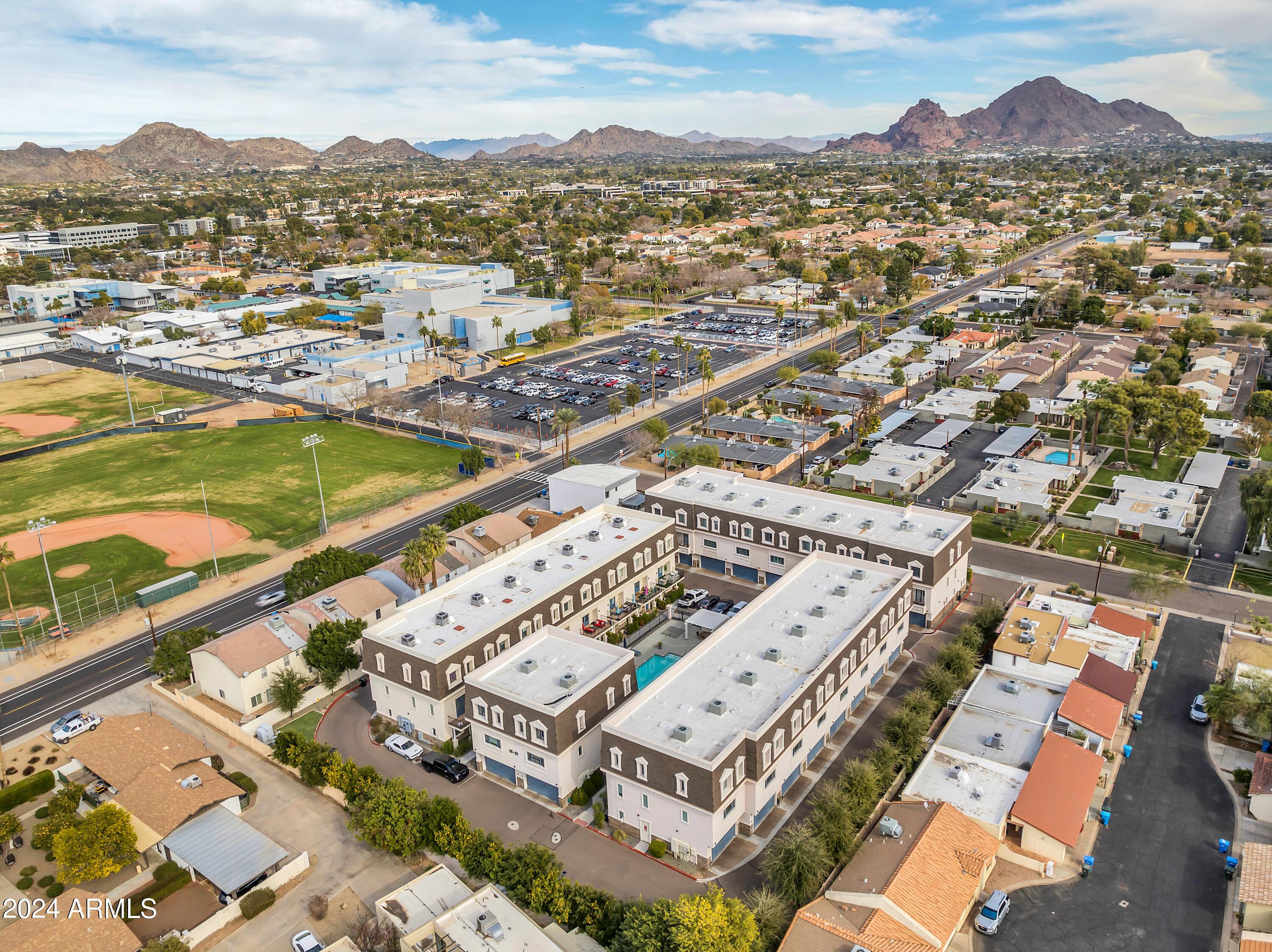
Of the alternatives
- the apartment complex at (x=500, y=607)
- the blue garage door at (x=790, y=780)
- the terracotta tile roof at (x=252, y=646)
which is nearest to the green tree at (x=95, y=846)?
the terracotta tile roof at (x=252, y=646)

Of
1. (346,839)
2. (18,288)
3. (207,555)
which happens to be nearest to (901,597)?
(346,839)

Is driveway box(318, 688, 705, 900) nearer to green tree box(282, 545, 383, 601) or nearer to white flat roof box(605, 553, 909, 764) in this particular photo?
white flat roof box(605, 553, 909, 764)

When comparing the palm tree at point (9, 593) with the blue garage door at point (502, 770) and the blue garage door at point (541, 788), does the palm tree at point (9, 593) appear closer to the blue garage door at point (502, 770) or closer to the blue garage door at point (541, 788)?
the blue garage door at point (502, 770)

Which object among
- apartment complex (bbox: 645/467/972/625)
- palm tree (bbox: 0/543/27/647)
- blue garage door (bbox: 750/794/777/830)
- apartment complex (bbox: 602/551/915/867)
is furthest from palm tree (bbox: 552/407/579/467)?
blue garage door (bbox: 750/794/777/830)

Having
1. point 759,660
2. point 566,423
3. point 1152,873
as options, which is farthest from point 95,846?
point 566,423

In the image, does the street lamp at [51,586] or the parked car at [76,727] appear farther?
the street lamp at [51,586]

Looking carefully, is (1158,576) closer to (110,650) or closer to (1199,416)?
(1199,416)
